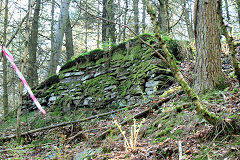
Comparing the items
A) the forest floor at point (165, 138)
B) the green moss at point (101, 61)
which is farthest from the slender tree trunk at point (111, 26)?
the forest floor at point (165, 138)

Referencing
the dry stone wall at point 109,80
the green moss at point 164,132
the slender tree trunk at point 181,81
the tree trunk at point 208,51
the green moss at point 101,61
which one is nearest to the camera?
the slender tree trunk at point 181,81

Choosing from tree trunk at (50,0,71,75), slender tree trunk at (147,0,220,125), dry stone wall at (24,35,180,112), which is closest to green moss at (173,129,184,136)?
slender tree trunk at (147,0,220,125)

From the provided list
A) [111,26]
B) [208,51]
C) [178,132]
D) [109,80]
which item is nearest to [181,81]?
[178,132]

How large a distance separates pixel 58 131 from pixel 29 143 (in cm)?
78

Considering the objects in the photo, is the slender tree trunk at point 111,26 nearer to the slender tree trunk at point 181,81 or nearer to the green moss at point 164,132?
the green moss at point 164,132

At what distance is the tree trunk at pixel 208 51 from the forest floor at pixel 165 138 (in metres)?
0.22

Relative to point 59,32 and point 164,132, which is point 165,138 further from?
point 59,32

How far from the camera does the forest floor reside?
1898mm

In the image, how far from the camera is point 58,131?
185 inches

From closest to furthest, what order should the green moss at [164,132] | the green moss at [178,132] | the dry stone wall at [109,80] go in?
the green moss at [178,132]
the green moss at [164,132]
the dry stone wall at [109,80]

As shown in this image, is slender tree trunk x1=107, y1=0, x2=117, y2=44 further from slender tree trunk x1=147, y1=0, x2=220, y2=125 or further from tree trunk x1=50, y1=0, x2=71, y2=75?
slender tree trunk x1=147, y1=0, x2=220, y2=125

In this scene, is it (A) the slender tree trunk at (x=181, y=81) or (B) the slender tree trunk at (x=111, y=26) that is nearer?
(A) the slender tree trunk at (x=181, y=81)

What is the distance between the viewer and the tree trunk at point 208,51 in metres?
3.25

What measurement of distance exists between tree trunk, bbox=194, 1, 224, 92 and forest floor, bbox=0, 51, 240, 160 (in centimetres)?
22
